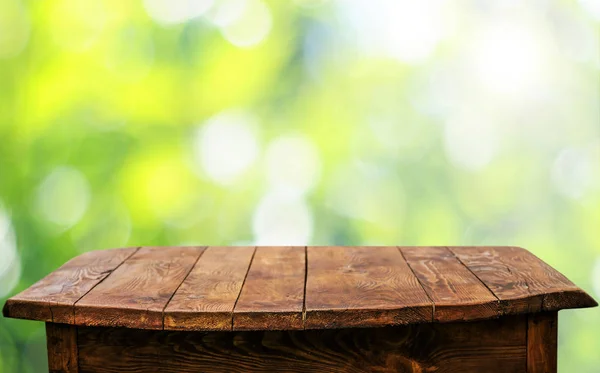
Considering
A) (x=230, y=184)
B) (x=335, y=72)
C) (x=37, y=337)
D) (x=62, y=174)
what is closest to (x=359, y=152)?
(x=335, y=72)

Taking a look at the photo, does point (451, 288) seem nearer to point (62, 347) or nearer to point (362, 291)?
point (362, 291)

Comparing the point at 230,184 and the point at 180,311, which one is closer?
the point at 180,311

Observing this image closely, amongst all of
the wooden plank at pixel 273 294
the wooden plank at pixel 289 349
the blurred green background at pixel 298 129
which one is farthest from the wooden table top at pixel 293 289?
the blurred green background at pixel 298 129

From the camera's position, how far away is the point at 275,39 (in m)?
3.07

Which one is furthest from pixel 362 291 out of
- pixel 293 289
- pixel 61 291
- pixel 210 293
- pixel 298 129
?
pixel 298 129

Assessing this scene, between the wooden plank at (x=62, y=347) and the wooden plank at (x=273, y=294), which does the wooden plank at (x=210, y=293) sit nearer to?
the wooden plank at (x=273, y=294)

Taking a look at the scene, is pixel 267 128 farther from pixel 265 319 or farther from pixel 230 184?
pixel 265 319

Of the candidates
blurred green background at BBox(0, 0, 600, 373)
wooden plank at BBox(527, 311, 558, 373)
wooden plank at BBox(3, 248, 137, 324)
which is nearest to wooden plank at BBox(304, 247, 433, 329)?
wooden plank at BBox(527, 311, 558, 373)

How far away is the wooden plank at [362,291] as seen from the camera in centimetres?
159

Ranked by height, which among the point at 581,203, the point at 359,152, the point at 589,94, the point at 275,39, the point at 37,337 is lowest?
the point at 37,337

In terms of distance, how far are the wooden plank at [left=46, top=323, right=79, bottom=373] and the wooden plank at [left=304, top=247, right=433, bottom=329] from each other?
1.93 feet

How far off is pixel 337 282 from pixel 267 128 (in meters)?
1.41

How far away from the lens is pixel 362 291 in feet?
5.62

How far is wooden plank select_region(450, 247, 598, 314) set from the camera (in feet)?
5.53
